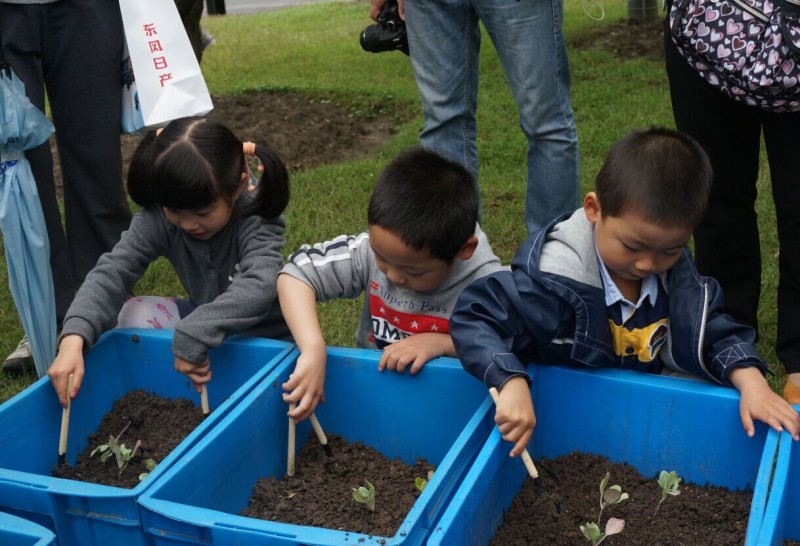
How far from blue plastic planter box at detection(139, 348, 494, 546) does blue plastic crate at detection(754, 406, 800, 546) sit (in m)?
0.51

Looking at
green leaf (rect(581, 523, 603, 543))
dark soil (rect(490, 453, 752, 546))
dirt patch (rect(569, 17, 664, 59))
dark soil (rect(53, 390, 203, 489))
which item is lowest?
dirt patch (rect(569, 17, 664, 59))

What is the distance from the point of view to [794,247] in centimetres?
234

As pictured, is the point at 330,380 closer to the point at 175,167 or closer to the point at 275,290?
the point at 275,290

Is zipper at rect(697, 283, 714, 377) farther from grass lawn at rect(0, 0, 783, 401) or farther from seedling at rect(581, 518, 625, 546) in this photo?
grass lawn at rect(0, 0, 783, 401)

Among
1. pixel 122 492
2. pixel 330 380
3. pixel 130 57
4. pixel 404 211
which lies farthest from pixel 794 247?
pixel 130 57

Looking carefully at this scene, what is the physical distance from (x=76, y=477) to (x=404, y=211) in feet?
3.10

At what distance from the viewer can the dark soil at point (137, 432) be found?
208 cm

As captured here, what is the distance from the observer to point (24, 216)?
2533mm

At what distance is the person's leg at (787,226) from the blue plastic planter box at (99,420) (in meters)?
1.27

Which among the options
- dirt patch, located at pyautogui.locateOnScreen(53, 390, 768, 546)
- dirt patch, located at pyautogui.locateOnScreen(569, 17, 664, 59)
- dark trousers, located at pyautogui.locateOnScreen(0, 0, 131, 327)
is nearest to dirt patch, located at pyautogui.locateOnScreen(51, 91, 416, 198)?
dark trousers, located at pyautogui.locateOnScreen(0, 0, 131, 327)

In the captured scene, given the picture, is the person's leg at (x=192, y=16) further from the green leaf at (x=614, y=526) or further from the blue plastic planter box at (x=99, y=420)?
the green leaf at (x=614, y=526)

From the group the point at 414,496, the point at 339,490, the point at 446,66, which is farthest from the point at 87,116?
the point at 414,496

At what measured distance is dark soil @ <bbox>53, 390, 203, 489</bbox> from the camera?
6.81ft

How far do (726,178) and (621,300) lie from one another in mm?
767
